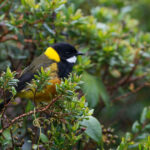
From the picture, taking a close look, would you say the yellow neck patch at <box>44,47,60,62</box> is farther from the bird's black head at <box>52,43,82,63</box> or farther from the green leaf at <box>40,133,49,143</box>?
the green leaf at <box>40,133,49,143</box>

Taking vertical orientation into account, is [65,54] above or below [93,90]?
above

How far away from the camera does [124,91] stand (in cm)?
371

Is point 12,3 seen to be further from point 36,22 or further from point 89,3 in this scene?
point 89,3

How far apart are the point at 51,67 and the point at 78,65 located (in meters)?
0.28

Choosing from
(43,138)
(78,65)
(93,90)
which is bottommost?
(93,90)

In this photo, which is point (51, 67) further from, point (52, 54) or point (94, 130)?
point (94, 130)

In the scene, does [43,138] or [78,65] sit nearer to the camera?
[43,138]

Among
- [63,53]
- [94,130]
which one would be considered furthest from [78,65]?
[94,130]

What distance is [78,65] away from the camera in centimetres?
285

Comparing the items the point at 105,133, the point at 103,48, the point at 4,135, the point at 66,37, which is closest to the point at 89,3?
the point at 66,37

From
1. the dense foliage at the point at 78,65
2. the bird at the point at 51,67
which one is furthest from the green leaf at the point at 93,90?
the bird at the point at 51,67

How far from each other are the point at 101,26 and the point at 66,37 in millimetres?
425

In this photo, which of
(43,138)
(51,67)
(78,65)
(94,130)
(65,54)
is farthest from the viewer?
(65,54)

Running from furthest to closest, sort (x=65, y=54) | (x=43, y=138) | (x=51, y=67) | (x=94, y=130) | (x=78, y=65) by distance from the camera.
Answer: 1. (x=65, y=54)
2. (x=78, y=65)
3. (x=51, y=67)
4. (x=94, y=130)
5. (x=43, y=138)
